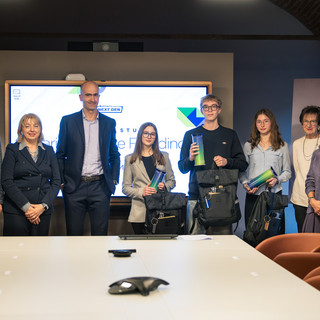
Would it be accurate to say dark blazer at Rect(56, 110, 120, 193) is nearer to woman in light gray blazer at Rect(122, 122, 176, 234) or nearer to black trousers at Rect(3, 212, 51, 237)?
woman in light gray blazer at Rect(122, 122, 176, 234)

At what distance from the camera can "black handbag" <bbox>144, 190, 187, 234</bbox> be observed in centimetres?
433

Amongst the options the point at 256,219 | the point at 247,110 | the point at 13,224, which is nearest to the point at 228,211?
the point at 256,219

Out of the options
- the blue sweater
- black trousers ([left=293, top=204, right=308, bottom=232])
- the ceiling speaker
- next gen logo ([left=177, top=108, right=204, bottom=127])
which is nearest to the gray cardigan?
the blue sweater

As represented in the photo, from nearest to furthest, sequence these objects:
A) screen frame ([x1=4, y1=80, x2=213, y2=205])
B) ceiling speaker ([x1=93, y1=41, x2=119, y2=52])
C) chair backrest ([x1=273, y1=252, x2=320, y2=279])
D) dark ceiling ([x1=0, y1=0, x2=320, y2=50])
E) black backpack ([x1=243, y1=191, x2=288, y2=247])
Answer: chair backrest ([x1=273, y1=252, x2=320, y2=279]), black backpack ([x1=243, y1=191, x2=288, y2=247]), screen frame ([x1=4, y1=80, x2=213, y2=205]), ceiling speaker ([x1=93, y1=41, x2=119, y2=52]), dark ceiling ([x1=0, y1=0, x2=320, y2=50])

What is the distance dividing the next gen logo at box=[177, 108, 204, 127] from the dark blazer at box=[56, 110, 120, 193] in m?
1.03

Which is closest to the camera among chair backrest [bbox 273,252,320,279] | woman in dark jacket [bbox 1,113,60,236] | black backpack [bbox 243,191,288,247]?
chair backrest [bbox 273,252,320,279]

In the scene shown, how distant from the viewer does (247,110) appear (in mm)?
7539

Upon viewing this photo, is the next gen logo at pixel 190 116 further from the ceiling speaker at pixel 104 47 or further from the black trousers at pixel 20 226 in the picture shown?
the black trousers at pixel 20 226

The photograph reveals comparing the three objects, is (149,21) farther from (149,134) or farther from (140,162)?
(140,162)

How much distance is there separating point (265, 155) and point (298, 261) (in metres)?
1.92

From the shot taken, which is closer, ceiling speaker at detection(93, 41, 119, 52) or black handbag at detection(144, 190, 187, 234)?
black handbag at detection(144, 190, 187, 234)

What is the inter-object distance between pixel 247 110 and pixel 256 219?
132 inches

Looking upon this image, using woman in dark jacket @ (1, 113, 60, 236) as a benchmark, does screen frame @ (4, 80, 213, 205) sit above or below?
above

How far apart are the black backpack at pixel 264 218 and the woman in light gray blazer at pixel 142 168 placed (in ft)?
2.63
